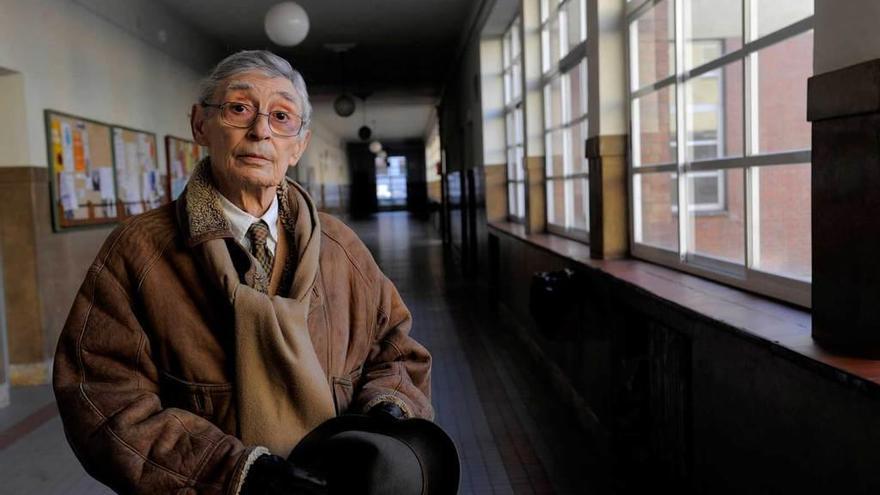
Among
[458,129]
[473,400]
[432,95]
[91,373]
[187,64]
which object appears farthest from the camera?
[432,95]

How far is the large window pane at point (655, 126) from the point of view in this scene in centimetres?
339

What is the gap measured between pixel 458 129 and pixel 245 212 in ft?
35.9

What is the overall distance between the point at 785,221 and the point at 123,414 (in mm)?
1965

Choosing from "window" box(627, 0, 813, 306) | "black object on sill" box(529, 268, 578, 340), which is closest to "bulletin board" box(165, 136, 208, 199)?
"black object on sill" box(529, 268, 578, 340)

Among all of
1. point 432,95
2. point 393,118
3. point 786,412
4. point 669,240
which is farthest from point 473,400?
point 393,118

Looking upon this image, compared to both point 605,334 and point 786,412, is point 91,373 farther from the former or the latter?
point 605,334

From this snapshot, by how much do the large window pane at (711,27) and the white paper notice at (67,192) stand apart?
4296mm

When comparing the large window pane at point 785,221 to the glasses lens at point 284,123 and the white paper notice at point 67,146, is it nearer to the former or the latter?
the glasses lens at point 284,123

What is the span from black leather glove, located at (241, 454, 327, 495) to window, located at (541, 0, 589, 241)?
3.68m

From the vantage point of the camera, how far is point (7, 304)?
5.09m

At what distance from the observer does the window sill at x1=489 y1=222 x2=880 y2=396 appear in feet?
5.16

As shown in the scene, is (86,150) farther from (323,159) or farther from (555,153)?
(323,159)

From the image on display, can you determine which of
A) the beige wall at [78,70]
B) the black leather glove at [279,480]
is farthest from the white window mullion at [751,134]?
the beige wall at [78,70]

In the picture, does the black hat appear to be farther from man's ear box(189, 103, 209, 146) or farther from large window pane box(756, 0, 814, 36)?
large window pane box(756, 0, 814, 36)
